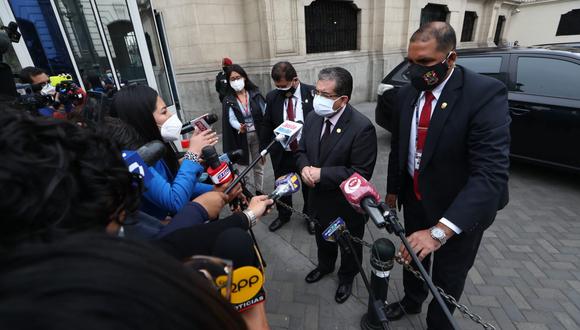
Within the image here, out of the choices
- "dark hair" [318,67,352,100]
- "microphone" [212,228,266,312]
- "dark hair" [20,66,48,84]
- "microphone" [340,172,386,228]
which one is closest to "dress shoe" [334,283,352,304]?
"microphone" [340,172,386,228]

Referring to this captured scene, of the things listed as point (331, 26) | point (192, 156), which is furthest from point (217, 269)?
point (331, 26)

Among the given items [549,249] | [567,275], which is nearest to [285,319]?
[567,275]

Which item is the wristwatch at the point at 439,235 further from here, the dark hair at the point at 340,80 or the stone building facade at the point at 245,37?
the stone building facade at the point at 245,37

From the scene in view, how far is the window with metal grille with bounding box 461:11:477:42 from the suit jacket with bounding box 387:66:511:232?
13869mm

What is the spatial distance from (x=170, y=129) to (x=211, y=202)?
65cm

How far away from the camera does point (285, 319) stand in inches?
86.8

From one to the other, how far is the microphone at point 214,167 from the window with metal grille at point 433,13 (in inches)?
433

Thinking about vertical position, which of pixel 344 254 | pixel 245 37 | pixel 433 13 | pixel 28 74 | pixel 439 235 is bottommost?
pixel 344 254

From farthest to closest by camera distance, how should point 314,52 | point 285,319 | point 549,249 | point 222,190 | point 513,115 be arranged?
point 314,52, point 513,115, point 549,249, point 285,319, point 222,190

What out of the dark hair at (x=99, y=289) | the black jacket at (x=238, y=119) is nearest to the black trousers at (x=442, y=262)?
the dark hair at (x=99, y=289)

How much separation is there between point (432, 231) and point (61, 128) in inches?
61.5

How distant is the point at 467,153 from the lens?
5.16 ft

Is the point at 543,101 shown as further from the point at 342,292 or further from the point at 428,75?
the point at 342,292

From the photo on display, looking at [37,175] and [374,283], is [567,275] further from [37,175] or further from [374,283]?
[37,175]
